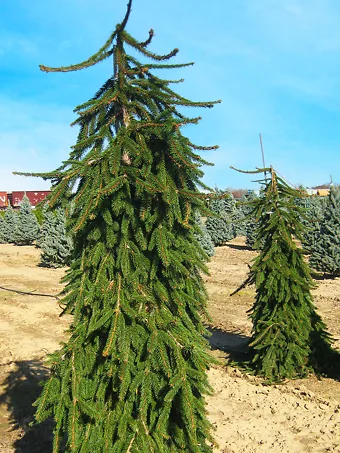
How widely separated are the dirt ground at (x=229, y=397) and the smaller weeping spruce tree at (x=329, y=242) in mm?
4594

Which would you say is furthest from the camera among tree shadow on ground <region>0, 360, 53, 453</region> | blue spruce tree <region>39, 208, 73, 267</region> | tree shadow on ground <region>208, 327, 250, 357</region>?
blue spruce tree <region>39, 208, 73, 267</region>

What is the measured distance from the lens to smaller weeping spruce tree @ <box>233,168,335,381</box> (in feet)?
21.5

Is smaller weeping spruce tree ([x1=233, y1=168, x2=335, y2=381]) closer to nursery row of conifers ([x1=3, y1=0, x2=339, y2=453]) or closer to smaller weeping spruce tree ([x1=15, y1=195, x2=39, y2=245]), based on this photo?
nursery row of conifers ([x1=3, y1=0, x2=339, y2=453])

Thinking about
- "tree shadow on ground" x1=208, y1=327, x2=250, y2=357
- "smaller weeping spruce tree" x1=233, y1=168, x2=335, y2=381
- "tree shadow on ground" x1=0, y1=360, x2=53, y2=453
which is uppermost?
"smaller weeping spruce tree" x1=233, y1=168, x2=335, y2=381

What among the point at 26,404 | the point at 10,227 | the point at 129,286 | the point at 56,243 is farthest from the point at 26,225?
the point at 129,286

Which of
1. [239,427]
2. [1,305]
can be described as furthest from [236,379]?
[1,305]

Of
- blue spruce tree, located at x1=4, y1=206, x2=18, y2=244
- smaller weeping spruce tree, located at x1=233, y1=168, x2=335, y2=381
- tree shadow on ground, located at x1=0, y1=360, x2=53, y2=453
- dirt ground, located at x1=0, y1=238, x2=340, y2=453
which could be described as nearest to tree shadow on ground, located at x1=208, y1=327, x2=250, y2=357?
dirt ground, located at x1=0, y1=238, x2=340, y2=453

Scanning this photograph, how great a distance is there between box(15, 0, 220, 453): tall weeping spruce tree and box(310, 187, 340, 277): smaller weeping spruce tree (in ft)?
44.3

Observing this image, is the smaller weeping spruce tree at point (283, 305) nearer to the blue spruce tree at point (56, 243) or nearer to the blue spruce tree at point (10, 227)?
the blue spruce tree at point (56, 243)

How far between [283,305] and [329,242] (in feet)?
32.5

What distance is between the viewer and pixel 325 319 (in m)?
9.99

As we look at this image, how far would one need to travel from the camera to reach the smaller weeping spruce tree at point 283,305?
6551mm

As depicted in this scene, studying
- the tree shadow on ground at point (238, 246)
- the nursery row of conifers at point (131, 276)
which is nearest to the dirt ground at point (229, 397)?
the nursery row of conifers at point (131, 276)

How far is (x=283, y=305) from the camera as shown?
21.5 ft
